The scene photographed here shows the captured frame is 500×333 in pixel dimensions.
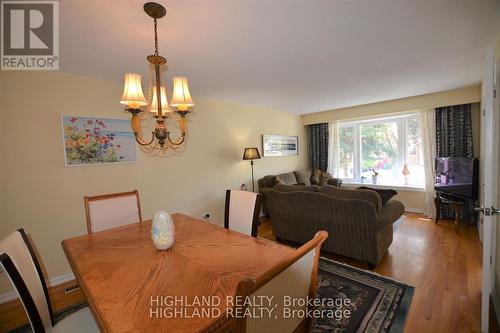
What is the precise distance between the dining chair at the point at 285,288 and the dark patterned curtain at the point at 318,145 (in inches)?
200

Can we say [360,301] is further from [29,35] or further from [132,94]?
[29,35]

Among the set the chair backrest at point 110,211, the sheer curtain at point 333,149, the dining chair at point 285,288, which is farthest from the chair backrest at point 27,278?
the sheer curtain at point 333,149

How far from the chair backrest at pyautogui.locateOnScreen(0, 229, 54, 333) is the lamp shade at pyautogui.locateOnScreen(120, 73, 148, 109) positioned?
924 millimetres

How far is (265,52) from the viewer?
2.08m

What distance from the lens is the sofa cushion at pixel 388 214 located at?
232 centimetres

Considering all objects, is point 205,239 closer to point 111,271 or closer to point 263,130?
point 111,271

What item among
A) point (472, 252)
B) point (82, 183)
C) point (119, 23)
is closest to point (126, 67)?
point (119, 23)

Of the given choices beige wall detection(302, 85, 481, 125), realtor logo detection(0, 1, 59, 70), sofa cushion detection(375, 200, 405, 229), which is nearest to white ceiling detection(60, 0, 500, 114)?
realtor logo detection(0, 1, 59, 70)

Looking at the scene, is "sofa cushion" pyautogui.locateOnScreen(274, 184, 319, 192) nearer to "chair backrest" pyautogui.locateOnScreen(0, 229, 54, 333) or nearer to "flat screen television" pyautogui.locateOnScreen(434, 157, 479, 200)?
"chair backrest" pyautogui.locateOnScreen(0, 229, 54, 333)

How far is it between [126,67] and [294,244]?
3048mm

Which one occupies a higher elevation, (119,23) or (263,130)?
(119,23)

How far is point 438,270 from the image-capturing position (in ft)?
7.68

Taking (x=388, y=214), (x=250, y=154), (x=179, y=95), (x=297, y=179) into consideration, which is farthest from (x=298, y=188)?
(x=297, y=179)

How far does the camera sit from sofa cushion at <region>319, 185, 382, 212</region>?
2331 millimetres
